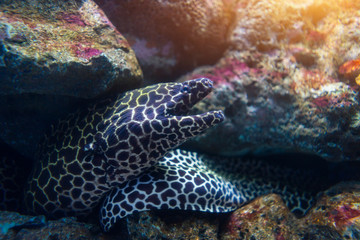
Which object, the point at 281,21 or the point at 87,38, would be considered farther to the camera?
the point at 281,21

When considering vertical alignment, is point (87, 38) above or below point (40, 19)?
below

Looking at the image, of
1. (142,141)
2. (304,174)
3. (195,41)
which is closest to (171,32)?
(195,41)

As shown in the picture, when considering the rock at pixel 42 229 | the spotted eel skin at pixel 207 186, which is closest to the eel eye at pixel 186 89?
the spotted eel skin at pixel 207 186

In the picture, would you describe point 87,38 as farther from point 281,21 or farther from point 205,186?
point 281,21

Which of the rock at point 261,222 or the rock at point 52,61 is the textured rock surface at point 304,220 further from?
the rock at point 52,61

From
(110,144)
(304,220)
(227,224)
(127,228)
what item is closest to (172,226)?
(127,228)
